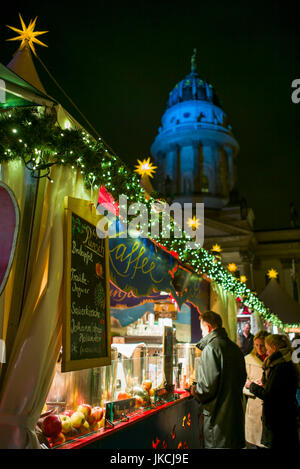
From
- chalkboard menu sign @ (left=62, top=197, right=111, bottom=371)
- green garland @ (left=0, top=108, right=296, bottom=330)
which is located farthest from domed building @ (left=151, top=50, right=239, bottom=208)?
chalkboard menu sign @ (left=62, top=197, right=111, bottom=371)

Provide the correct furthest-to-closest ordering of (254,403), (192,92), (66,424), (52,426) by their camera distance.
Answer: (192,92), (254,403), (66,424), (52,426)

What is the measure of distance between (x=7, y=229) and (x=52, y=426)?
5.47ft

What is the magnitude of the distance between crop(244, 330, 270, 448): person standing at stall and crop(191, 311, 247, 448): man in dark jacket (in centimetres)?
155

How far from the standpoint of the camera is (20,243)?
3.18m

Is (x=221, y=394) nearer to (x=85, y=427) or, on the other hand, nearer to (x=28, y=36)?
(x=85, y=427)

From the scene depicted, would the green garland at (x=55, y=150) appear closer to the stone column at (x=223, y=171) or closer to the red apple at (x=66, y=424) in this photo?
the red apple at (x=66, y=424)

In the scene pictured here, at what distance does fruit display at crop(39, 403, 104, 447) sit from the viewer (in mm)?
3068

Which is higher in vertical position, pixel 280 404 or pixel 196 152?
pixel 196 152

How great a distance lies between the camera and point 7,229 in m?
2.78

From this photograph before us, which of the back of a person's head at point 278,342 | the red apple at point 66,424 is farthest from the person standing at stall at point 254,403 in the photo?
the red apple at point 66,424

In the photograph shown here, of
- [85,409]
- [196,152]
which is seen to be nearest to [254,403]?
[85,409]

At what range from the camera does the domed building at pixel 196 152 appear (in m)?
50.2
